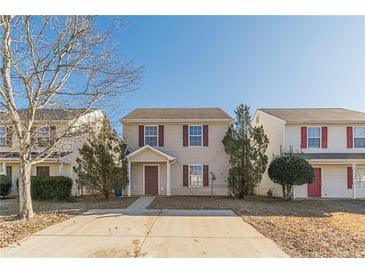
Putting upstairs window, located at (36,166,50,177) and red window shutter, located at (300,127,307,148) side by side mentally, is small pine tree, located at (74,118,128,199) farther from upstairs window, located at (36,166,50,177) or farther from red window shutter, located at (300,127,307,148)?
red window shutter, located at (300,127,307,148)

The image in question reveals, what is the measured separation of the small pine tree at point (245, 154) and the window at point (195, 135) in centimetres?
223

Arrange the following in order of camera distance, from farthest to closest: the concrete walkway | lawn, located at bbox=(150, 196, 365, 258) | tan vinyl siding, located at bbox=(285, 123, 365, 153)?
tan vinyl siding, located at bbox=(285, 123, 365, 153)
the concrete walkway
lawn, located at bbox=(150, 196, 365, 258)

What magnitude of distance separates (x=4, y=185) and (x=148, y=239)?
14621 mm

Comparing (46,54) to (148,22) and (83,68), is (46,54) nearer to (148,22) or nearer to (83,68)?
(83,68)

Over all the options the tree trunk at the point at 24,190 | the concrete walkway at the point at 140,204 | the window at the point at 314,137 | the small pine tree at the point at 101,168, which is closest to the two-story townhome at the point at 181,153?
the small pine tree at the point at 101,168

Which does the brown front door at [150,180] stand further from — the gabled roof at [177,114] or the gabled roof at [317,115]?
the gabled roof at [317,115]

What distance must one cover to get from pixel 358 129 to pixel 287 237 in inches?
534

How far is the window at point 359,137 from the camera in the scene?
17.3m

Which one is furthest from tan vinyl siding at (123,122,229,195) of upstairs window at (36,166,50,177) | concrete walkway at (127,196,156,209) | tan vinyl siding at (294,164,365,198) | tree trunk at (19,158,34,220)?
tree trunk at (19,158,34,220)

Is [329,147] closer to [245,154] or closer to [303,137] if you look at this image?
[303,137]

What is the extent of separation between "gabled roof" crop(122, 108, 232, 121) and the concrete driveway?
875 cm

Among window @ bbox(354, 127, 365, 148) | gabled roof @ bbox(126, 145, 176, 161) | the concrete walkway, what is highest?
window @ bbox(354, 127, 365, 148)

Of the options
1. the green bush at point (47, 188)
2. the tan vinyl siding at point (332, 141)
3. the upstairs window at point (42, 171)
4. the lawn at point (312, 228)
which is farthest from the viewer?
the upstairs window at point (42, 171)

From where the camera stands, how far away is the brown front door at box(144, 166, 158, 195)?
17.5 m
